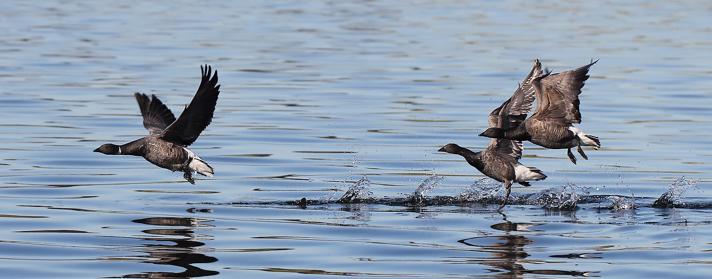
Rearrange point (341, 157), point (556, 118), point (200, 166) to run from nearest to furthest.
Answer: point (200, 166), point (556, 118), point (341, 157)

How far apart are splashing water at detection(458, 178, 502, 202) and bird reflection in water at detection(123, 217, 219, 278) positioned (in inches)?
131

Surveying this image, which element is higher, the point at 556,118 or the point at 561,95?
the point at 561,95

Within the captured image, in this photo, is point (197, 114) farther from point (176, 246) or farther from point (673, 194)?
point (673, 194)

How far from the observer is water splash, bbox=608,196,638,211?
14922 millimetres

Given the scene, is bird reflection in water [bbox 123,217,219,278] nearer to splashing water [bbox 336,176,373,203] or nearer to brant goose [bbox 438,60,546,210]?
splashing water [bbox 336,176,373,203]

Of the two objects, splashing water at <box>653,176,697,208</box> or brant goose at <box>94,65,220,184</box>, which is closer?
brant goose at <box>94,65,220,184</box>

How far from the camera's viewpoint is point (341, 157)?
19.0m

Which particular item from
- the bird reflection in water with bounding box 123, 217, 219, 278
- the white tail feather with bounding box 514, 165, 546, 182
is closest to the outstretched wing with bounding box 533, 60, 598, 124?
the white tail feather with bounding box 514, 165, 546, 182

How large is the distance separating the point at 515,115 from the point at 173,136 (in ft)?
12.8

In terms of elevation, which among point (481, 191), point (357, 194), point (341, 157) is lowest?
point (357, 194)

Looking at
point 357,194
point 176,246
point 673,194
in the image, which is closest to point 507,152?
point 357,194

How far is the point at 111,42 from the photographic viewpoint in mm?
36531

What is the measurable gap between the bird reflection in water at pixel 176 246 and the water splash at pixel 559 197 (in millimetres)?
3766

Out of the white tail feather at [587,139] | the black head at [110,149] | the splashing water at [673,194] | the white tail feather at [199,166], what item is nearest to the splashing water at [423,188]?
the white tail feather at [587,139]
